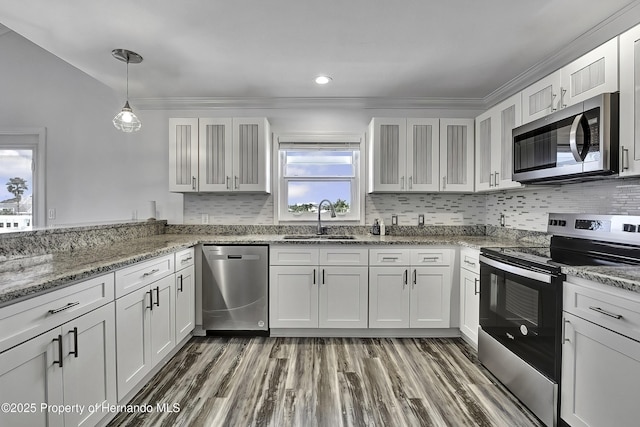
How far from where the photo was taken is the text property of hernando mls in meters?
1.07

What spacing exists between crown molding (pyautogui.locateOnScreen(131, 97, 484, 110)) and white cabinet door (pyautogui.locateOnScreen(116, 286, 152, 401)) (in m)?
2.27

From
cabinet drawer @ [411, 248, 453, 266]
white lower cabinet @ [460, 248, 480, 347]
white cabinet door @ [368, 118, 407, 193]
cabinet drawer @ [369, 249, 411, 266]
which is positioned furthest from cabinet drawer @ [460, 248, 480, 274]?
white cabinet door @ [368, 118, 407, 193]

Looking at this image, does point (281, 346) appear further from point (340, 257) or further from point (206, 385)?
A: point (340, 257)

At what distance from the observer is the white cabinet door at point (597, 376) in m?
1.23

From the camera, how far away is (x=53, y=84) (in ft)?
11.7

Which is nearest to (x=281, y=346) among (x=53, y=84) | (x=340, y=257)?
(x=340, y=257)

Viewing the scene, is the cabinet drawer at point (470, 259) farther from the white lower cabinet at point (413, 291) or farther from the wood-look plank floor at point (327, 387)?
the wood-look plank floor at point (327, 387)

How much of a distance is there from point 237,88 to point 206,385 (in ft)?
8.85

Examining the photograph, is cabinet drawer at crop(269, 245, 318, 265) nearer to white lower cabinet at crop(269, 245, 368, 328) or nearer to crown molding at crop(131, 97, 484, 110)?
white lower cabinet at crop(269, 245, 368, 328)

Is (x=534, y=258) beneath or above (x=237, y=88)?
beneath

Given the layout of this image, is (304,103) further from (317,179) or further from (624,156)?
(624,156)

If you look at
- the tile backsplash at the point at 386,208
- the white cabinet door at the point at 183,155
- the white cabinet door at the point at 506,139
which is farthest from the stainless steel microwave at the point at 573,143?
the white cabinet door at the point at 183,155

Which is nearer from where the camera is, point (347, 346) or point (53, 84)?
point (347, 346)

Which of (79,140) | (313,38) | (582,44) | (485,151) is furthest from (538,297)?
(79,140)
